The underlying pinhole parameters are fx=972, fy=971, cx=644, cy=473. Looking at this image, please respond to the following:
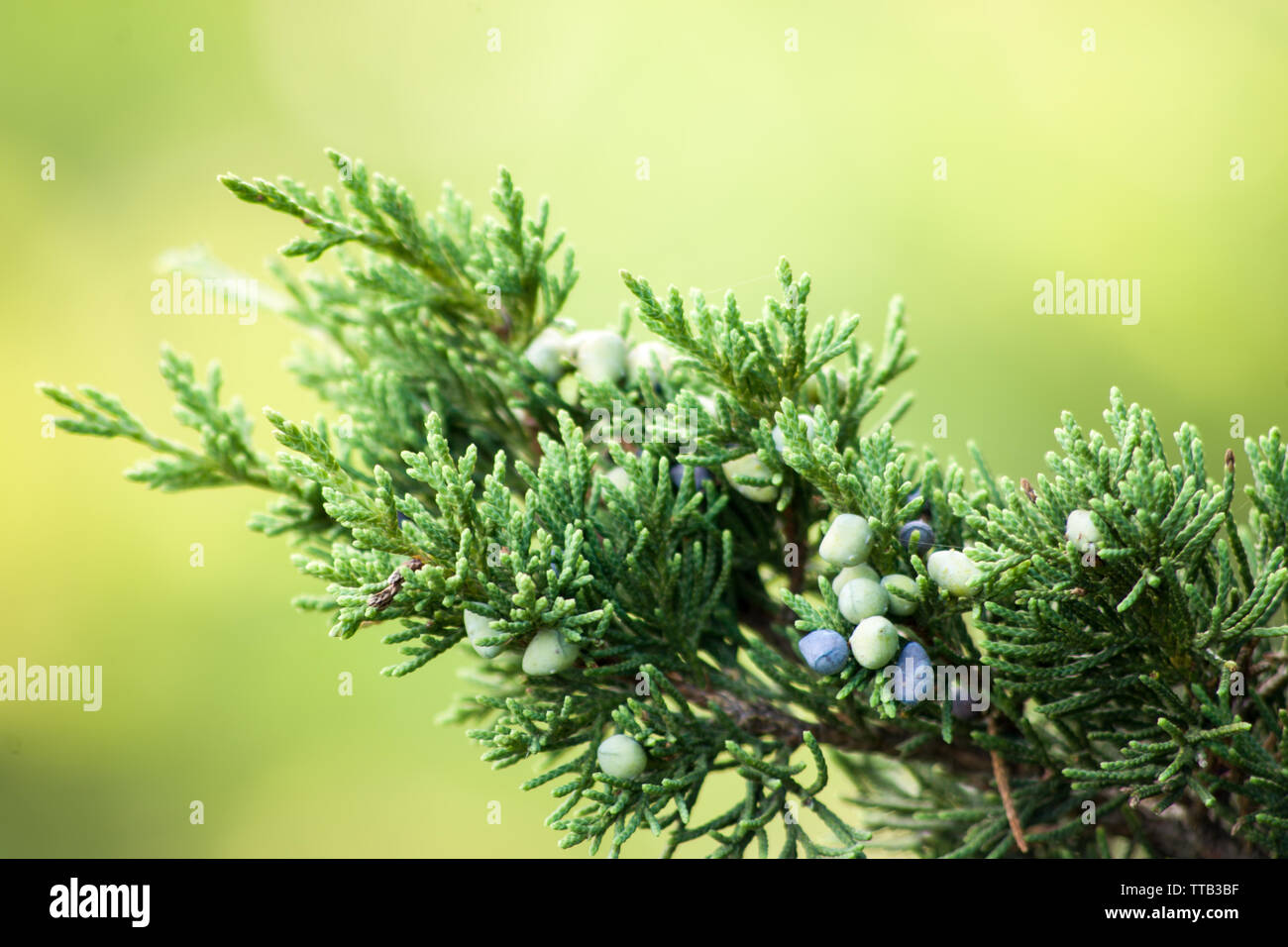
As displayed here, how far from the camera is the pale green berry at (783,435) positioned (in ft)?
2.53

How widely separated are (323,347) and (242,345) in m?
1.90

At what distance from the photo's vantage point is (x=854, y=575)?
0.79 metres

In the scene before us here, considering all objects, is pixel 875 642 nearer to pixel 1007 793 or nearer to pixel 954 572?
pixel 954 572

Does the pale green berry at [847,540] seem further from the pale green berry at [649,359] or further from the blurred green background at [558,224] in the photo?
the blurred green background at [558,224]

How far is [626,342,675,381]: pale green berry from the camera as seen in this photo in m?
0.96

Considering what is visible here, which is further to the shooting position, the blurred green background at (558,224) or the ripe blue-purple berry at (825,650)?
the blurred green background at (558,224)

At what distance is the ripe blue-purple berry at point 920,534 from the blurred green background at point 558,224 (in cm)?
173

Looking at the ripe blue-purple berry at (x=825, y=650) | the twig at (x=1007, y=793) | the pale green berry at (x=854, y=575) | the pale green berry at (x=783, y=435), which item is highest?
the pale green berry at (x=783, y=435)

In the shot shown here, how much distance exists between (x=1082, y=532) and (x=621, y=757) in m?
0.40

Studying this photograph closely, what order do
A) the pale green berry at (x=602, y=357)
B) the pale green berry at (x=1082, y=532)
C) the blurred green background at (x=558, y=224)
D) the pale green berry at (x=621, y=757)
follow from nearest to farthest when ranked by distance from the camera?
1. the pale green berry at (x=1082, y=532)
2. the pale green berry at (x=621, y=757)
3. the pale green berry at (x=602, y=357)
4. the blurred green background at (x=558, y=224)

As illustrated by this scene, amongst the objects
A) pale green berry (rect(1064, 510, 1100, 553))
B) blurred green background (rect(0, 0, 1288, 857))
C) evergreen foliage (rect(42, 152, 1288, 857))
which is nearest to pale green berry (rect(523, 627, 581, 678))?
evergreen foliage (rect(42, 152, 1288, 857))

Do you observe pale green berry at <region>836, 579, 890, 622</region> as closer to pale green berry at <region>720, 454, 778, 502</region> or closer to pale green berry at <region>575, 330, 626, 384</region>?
pale green berry at <region>720, 454, 778, 502</region>

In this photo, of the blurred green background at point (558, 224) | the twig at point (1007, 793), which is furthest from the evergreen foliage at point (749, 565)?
the blurred green background at point (558, 224)

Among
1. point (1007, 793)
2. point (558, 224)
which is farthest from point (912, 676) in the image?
point (558, 224)
